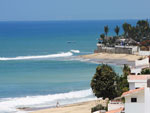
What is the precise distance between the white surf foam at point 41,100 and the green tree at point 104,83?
39.2 feet

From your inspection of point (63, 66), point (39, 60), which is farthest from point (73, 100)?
point (39, 60)

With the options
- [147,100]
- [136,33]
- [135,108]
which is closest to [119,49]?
[136,33]

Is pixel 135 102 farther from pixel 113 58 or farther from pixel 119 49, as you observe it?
pixel 119 49

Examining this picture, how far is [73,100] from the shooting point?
64.4 meters

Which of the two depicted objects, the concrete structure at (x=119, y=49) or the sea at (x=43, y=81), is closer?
the sea at (x=43, y=81)

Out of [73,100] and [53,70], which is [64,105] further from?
[53,70]

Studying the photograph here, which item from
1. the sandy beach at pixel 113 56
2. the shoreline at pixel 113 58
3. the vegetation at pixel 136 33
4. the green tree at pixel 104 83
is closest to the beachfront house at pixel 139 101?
the green tree at pixel 104 83

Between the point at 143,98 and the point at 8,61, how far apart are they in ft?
331

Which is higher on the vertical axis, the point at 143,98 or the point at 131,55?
the point at 131,55

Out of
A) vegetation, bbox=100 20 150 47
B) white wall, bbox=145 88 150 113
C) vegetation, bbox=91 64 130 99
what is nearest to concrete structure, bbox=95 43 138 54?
vegetation, bbox=100 20 150 47

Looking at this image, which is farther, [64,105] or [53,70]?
[53,70]

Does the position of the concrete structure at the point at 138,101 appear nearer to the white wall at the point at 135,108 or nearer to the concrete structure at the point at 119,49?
the white wall at the point at 135,108

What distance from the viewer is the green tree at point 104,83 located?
1946 inches

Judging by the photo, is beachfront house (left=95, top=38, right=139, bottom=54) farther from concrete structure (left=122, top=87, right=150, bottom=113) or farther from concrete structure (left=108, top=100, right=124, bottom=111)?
concrete structure (left=122, top=87, right=150, bottom=113)
